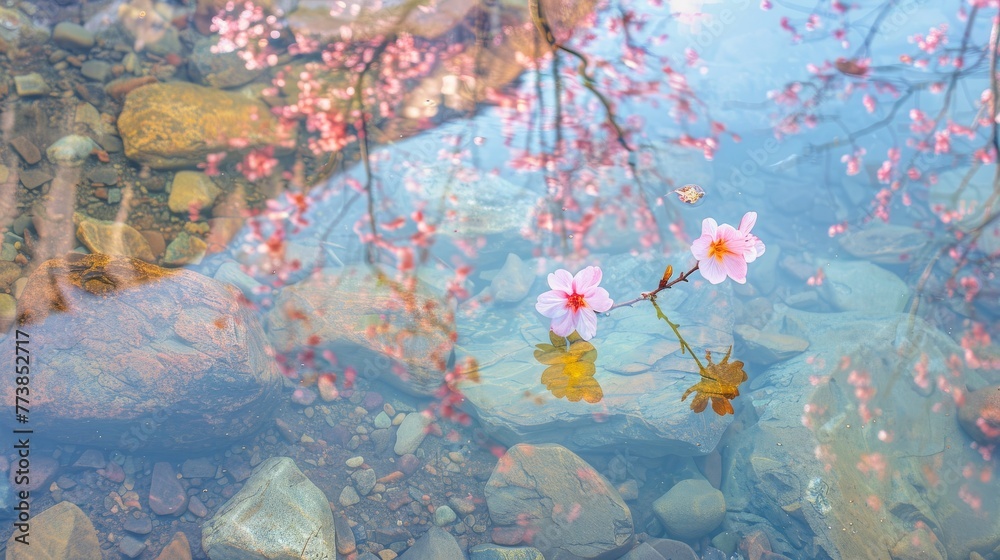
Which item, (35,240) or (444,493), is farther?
(35,240)

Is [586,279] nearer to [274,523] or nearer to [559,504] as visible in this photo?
[559,504]

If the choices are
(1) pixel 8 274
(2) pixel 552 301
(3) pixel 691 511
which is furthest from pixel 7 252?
(3) pixel 691 511

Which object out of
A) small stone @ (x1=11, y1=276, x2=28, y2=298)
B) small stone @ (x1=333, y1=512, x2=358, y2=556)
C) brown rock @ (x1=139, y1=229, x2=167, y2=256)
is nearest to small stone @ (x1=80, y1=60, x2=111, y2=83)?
brown rock @ (x1=139, y1=229, x2=167, y2=256)

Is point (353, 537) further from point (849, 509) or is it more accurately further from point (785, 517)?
point (849, 509)

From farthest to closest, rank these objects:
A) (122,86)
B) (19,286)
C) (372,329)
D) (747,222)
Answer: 1. (122,86)
2. (372,329)
3. (19,286)
4. (747,222)

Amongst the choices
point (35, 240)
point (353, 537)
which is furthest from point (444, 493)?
point (35, 240)

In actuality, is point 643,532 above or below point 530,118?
below
